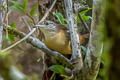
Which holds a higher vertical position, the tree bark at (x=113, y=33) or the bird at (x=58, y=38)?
the tree bark at (x=113, y=33)

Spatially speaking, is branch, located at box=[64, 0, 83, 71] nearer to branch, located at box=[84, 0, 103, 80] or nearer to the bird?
branch, located at box=[84, 0, 103, 80]

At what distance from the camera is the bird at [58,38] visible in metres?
1.84

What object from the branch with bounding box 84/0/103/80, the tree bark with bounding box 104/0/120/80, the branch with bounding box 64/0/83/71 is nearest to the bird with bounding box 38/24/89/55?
the branch with bounding box 64/0/83/71

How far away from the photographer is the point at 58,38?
1923 millimetres

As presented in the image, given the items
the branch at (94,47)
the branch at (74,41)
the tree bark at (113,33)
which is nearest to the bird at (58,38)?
the branch at (74,41)

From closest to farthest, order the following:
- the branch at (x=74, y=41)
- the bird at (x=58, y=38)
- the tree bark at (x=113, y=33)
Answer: the tree bark at (x=113, y=33)
the branch at (x=74, y=41)
the bird at (x=58, y=38)

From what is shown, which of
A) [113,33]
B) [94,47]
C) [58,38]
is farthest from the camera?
[58,38]

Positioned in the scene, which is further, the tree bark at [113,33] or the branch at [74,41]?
the branch at [74,41]

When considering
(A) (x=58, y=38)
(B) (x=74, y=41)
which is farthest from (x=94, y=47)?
(A) (x=58, y=38)

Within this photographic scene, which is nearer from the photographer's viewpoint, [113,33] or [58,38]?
[113,33]

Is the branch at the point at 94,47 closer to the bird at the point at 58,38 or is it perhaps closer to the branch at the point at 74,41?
the branch at the point at 74,41

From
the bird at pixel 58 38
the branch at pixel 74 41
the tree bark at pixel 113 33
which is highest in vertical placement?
the tree bark at pixel 113 33

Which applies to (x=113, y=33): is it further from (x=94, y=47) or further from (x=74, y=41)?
(x=74, y=41)

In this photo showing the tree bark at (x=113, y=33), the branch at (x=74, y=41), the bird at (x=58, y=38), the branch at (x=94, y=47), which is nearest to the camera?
the tree bark at (x=113, y=33)
